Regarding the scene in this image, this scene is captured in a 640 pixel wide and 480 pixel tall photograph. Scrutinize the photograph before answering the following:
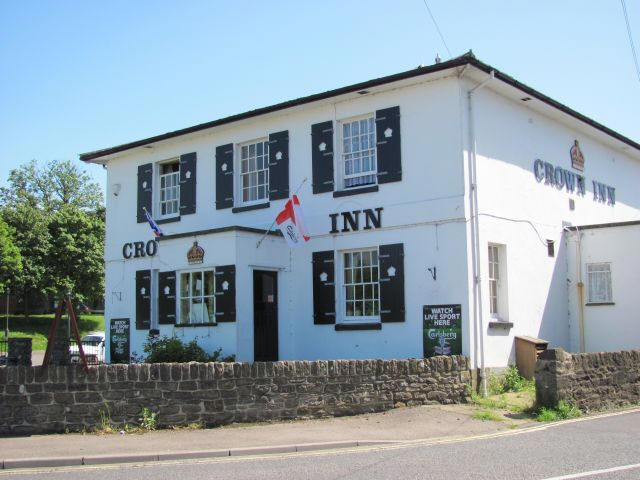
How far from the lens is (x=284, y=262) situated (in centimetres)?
1706

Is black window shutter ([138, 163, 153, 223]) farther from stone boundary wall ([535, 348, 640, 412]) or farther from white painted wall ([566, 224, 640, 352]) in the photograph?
stone boundary wall ([535, 348, 640, 412])

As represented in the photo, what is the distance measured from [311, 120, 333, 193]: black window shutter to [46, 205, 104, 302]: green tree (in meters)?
36.3

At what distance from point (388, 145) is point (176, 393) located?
23.7 ft

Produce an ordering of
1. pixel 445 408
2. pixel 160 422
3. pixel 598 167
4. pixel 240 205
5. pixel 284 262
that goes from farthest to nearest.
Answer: pixel 598 167, pixel 240 205, pixel 284 262, pixel 445 408, pixel 160 422

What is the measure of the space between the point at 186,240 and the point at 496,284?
24.4ft

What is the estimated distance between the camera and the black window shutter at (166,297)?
1766cm

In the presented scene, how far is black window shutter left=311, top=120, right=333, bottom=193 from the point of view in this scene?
1653 cm

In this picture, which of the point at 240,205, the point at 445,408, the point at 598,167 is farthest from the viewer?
the point at 598,167

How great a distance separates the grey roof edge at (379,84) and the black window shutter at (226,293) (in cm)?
414

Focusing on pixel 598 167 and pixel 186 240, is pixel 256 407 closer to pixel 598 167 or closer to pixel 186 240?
pixel 186 240

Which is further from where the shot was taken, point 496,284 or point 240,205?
point 240,205

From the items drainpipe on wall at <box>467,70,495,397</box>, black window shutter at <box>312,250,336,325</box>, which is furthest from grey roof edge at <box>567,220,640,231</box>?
black window shutter at <box>312,250,336,325</box>

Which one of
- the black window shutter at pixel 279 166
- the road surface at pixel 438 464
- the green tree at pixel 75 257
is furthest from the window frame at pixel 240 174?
the green tree at pixel 75 257

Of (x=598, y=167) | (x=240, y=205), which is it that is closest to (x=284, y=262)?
(x=240, y=205)
